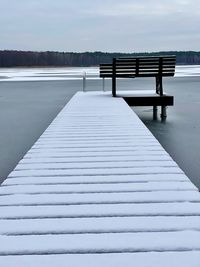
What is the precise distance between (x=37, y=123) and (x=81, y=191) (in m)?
7.88

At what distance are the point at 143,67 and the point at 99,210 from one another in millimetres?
8813

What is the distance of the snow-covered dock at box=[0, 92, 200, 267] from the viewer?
2264 mm

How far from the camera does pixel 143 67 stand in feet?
37.2

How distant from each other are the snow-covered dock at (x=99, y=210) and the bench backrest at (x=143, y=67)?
642cm

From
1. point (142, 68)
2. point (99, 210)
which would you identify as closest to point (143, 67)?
point (142, 68)

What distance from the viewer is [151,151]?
4.84 meters

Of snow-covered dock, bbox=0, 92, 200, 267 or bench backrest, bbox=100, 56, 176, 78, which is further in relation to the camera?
bench backrest, bbox=100, 56, 176, 78

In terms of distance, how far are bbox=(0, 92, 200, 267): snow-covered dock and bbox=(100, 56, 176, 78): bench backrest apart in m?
6.42

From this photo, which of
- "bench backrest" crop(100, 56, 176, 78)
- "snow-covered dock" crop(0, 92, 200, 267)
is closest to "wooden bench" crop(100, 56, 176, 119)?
"bench backrest" crop(100, 56, 176, 78)

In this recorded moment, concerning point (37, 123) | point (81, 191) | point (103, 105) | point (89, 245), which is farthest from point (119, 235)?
point (37, 123)

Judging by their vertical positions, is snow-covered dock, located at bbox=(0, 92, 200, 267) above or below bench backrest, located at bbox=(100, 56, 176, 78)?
below

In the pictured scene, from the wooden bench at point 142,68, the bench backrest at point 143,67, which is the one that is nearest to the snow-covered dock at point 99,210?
the wooden bench at point 142,68

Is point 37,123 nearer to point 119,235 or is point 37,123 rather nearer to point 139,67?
point 139,67

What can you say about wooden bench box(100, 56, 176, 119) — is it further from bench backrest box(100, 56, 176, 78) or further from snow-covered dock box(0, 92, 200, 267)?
snow-covered dock box(0, 92, 200, 267)
